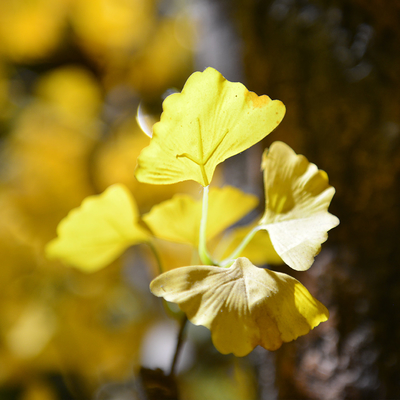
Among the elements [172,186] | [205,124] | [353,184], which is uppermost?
[205,124]

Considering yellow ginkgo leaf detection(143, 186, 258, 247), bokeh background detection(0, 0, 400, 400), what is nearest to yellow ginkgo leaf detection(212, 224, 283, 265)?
yellow ginkgo leaf detection(143, 186, 258, 247)

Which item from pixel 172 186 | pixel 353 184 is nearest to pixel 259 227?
pixel 353 184

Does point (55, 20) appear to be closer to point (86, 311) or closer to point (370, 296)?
point (86, 311)

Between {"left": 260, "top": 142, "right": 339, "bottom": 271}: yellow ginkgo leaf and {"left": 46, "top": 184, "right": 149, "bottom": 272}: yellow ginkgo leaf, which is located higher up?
{"left": 260, "top": 142, "right": 339, "bottom": 271}: yellow ginkgo leaf

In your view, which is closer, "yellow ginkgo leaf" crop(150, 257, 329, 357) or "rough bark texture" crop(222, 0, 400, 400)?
"yellow ginkgo leaf" crop(150, 257, 329, 357)

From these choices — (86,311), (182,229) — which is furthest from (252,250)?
(86,311)

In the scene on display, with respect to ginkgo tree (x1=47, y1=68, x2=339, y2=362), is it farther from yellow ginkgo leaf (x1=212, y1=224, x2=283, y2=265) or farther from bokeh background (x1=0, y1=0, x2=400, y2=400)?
bokeh background (x1=0, y1=0, x2=400, y2=400)

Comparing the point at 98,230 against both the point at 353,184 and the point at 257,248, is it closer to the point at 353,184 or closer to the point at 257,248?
the point at 257,248
